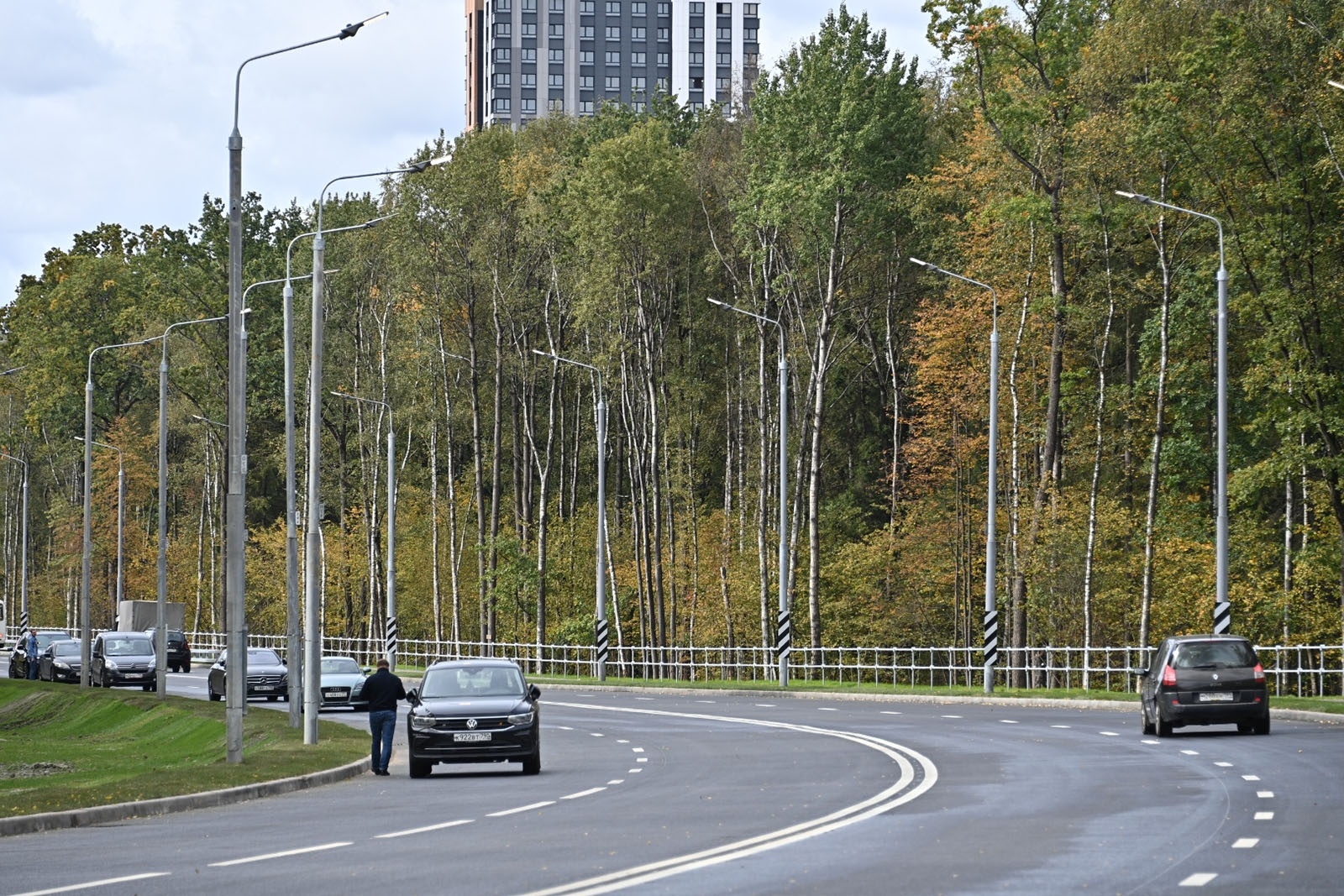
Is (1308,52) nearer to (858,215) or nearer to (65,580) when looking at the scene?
(858,215)

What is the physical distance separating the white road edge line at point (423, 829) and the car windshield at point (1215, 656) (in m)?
14.4

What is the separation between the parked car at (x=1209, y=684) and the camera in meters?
31.4

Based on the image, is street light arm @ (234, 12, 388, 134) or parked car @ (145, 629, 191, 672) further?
parked car @ (145, 629, 191, 672)

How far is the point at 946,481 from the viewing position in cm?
7088

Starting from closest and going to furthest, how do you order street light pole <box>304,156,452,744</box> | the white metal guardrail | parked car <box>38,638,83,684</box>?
1. street light pole <box>304,156,452,744</box>
2. the white metal guardrail
3. parked car <box>38,638,83,684</box>

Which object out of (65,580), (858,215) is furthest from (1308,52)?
(65,580)

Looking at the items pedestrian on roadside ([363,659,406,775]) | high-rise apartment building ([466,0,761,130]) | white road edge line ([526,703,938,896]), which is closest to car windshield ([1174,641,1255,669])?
white road edge line ([526,703,938,896])

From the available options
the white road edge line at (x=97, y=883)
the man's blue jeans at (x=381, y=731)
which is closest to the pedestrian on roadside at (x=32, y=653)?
the man's blue jeans at (x=381, y=731)

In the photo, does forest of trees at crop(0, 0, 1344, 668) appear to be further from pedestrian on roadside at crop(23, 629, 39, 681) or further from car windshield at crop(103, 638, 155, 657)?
car windshield at crop(103, 638, 155, 657)

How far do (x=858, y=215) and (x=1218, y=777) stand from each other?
150 ft

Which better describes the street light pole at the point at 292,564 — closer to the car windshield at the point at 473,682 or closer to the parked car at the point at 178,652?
the car windshield at the point at 473,682

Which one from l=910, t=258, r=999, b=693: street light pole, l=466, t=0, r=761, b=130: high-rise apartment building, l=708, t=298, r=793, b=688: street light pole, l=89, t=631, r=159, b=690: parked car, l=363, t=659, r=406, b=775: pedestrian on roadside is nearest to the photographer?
l=363, t=659, r=406, b=775: pedestrian on roadside

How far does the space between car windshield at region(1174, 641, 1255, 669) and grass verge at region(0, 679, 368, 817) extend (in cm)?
1193

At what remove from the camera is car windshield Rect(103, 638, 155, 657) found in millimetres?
66750
